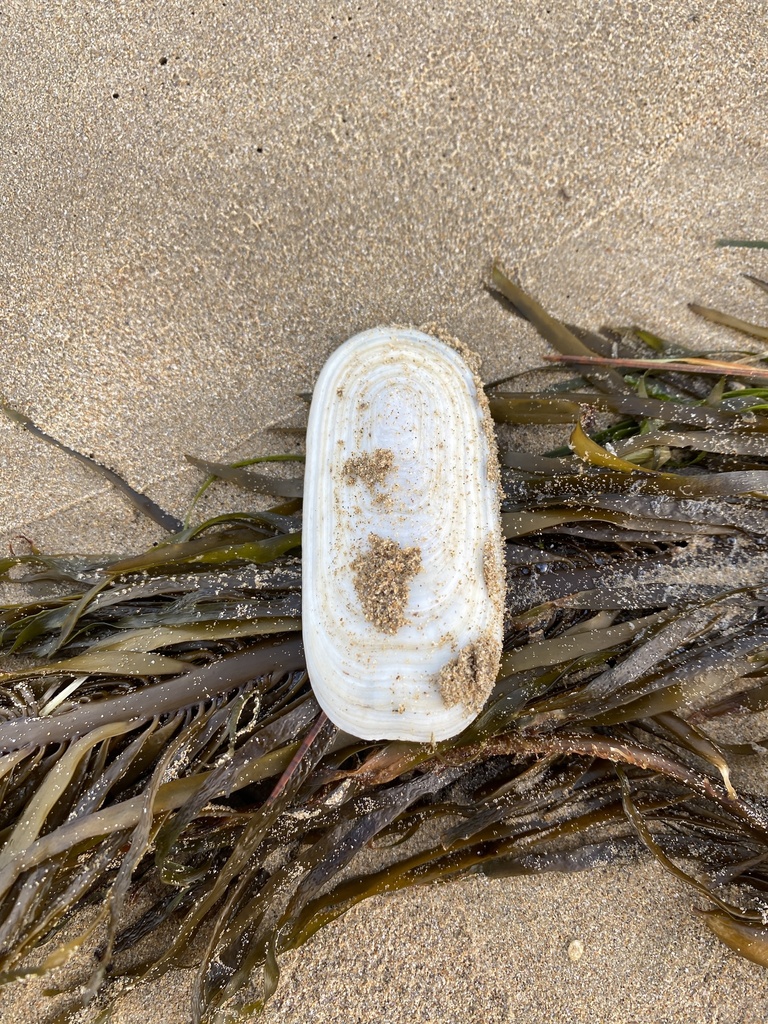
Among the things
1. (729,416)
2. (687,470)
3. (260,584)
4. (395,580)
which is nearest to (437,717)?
(395,580)

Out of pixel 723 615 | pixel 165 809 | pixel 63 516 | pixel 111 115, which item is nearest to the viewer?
pixel 165 809

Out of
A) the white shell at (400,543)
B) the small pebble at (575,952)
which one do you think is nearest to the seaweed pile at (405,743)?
the white shell at (400,543)

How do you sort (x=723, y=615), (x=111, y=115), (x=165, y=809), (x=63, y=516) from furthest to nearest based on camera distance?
(x=63, y=516) → (x=111, y=115) → (x=723, y=615) → (x=165, y=809)

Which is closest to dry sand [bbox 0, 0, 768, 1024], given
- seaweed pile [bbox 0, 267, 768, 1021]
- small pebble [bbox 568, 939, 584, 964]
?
small pebble [bbox 568, 939, 584, 964]

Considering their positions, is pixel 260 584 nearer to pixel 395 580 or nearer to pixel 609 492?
pixel 395 580

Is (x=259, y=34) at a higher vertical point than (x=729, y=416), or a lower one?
higher

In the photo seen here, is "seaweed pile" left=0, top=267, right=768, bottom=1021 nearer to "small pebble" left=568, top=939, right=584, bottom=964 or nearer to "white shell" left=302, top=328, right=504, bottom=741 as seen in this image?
"white shell" left=302, top=328, right=504, bottom=741

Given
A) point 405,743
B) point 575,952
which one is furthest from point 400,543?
point 575,952
